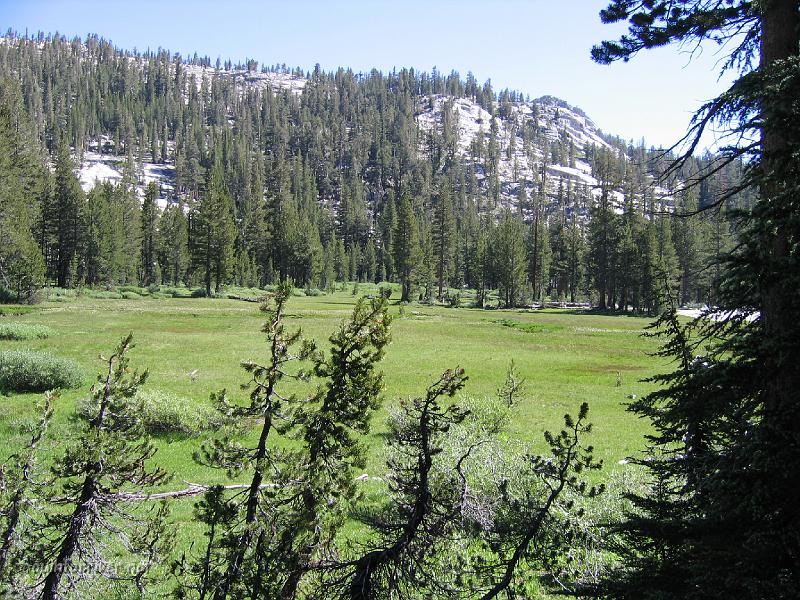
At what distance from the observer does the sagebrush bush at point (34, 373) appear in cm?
1905

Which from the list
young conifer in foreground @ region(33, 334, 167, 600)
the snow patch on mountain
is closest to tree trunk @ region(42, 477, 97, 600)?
young conifer in foreground @ region(33, 334, 167, 600)

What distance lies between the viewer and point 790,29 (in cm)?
554

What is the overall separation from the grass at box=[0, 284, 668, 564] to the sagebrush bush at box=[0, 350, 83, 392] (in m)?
0.65

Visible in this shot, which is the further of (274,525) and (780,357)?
(274,525)

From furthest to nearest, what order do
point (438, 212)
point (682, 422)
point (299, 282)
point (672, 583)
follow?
point (299, 282)
point (438, 212)
point (682, 422)
point (672, 583)

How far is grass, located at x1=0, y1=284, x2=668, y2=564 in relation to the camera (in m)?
16.2

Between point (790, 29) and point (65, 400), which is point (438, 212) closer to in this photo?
point (65, 400)

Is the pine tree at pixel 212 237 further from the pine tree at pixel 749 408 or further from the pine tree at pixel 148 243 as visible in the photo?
the pine tree at pixel 749 408

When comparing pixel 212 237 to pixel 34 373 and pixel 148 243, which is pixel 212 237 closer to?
pixel 148 243

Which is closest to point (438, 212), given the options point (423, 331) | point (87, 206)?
point (423, 331)

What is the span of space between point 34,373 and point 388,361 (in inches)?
709

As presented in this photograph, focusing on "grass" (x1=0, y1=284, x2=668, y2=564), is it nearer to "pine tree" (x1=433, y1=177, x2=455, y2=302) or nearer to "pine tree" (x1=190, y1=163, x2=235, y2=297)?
"pine tree" (x1=190, y1=163, x2=235, y2=297)

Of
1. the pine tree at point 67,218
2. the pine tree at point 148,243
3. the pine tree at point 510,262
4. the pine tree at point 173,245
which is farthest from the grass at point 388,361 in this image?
the pine tree at point 148,243

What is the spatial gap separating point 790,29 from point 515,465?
824 cm
